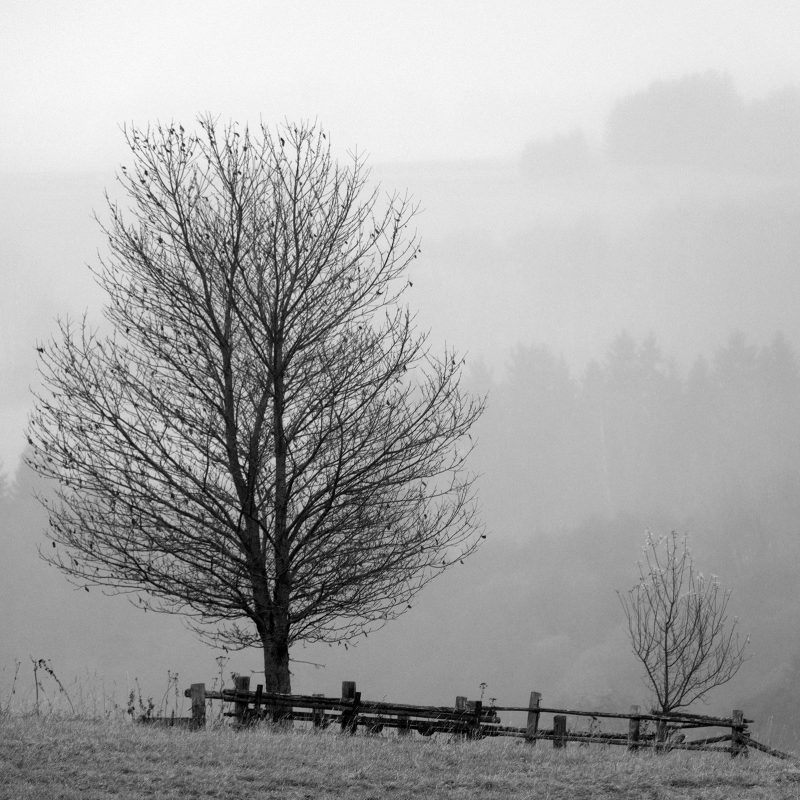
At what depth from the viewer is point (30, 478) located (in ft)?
353

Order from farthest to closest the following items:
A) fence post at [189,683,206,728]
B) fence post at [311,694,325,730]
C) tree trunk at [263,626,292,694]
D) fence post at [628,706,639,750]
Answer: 1. tree trunk at [263,626,292,694]
2. fence post at [311,694,325,730]
3. fence post at [628,706,639,750]
4. fence post at [189,683,206,728]

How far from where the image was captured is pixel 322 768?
12.7m

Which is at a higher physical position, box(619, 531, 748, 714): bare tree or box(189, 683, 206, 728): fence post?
box(619, 531, 748, 714): bare tree

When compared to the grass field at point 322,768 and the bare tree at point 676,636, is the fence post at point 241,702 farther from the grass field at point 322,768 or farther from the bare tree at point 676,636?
the bare tree at point 676,636

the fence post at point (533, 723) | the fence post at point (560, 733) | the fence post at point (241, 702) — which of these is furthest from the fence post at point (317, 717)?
the fence post at point (560, 733)

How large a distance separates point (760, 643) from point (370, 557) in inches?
2489

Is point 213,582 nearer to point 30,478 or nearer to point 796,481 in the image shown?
point 796,481

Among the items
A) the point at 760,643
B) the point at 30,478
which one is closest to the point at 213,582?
the point at 760,643

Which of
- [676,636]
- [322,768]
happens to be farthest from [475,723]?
[676,636]

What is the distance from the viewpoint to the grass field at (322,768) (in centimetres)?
1163

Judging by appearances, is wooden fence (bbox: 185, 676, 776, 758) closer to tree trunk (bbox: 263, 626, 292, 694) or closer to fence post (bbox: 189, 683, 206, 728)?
fence post (bbox: 189, 683, 206, 728)

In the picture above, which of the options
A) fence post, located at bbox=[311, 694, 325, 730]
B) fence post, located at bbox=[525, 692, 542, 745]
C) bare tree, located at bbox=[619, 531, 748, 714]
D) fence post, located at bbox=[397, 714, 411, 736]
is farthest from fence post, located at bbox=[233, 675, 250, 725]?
bare tree, located at bbox=[619, 531, 748, 714]

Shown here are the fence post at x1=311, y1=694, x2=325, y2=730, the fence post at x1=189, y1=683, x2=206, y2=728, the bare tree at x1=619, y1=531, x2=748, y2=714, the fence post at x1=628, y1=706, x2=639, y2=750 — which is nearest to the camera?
the fence post at x1=189, y1=683, x2=206, y2=728

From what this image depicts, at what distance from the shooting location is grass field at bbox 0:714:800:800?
458 inches
